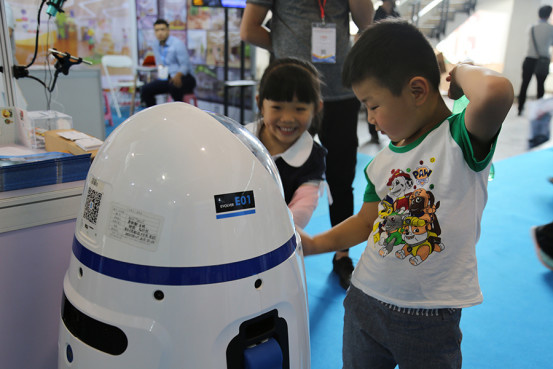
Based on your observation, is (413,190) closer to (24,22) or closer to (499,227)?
(499,227)

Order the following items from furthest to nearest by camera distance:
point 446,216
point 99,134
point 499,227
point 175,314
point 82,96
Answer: point 99,134 < point 82,96 < point 499,227 < point 446,216 < point 175,314

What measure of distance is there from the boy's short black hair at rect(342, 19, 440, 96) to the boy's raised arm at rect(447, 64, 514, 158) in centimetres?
7

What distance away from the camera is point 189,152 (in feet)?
2.17

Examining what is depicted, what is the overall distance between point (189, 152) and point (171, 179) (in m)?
0.05

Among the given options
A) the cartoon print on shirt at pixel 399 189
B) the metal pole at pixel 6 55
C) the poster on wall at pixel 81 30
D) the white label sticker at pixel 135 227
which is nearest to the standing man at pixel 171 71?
the poster on wall at pixel 81 30

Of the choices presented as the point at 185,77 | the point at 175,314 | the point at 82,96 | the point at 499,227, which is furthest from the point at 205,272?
the point at 185,77

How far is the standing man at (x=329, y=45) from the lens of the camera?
5.63 ft

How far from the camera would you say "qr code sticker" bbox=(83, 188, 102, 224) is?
691 mm

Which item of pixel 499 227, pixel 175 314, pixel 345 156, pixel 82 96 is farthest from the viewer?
pixel 82 96

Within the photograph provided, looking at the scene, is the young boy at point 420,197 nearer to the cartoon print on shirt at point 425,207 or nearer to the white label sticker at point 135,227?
the cartoon print on shirt at point 425,207

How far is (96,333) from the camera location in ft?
2.23

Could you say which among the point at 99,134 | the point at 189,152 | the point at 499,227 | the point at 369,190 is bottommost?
the point at 499,227

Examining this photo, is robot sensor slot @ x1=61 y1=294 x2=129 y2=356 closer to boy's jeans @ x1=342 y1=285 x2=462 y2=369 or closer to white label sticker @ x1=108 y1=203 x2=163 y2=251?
white label sticker @ x1=108 y1=203 x2=163 y2=251

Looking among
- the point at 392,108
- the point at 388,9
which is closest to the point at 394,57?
the point at 392,108
